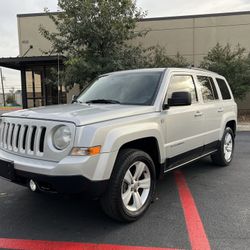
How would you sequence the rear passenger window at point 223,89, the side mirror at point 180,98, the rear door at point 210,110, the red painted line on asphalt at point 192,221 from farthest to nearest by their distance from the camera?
1. the rear passenger window at point 223,89
2. the rear door at point 210,110
3. the side mirror at point 180,98
4. the red painted line on asphalt at point 192,221

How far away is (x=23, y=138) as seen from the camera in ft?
10.9

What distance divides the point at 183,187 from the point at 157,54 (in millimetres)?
11518

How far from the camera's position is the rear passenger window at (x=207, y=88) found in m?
5.04

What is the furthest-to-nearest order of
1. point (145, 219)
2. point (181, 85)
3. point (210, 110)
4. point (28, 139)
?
1. point (210, 110)
2. point (181, 85)
3. point (145, 219)
4. point (28, 139)

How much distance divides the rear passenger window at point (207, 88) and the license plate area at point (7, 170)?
3.30m

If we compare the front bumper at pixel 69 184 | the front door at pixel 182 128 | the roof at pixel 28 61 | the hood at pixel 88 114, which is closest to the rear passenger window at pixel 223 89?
the front door at pixel 182 128

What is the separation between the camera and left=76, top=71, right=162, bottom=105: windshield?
13.3 ft

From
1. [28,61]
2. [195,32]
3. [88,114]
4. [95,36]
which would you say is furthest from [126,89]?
[28,61]

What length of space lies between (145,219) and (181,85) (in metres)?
2.10

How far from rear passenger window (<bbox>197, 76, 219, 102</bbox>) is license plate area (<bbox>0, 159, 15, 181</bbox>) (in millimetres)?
3299

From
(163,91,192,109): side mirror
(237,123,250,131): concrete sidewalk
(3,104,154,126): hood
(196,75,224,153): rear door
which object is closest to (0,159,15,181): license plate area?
(3,104,154,126): hood

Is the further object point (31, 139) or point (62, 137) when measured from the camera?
point (31, 139)

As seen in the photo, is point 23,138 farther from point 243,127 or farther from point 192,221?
point 243,127

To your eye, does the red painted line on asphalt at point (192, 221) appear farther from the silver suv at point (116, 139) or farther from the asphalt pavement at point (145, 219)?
the silver suv at point (116, 139)
